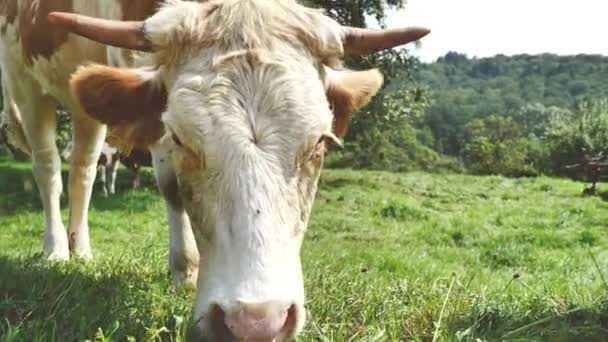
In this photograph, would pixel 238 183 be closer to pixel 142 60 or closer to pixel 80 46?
pixel 142 60

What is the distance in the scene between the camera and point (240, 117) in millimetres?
2674

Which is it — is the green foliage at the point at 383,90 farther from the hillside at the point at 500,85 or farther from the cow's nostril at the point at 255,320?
the hillside at the point at 500,85

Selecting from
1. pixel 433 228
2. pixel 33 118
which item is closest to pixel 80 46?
pixel 33 118

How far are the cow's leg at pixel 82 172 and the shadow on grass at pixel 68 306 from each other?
220cm

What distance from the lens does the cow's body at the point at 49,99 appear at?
541cm

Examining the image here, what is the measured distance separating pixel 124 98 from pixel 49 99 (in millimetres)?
3499

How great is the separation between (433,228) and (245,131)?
10052 mm

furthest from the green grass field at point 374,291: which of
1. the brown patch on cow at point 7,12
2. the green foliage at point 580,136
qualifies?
the green foliage at point 580,136

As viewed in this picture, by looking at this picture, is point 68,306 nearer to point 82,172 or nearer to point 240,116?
point 240,116

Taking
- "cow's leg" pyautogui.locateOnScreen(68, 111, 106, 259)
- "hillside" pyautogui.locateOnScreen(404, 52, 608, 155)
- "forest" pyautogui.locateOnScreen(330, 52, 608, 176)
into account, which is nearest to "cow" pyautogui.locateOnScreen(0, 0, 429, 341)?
"cow's leg" pyautogui.locateOnScreen(68, 111, 106, 259)

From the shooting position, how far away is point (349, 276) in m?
4.48

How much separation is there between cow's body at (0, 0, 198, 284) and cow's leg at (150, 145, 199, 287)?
1114 millimetres

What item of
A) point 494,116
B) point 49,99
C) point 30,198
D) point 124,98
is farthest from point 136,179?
point 494,116

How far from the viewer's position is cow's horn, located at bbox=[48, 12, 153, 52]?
3131mm
